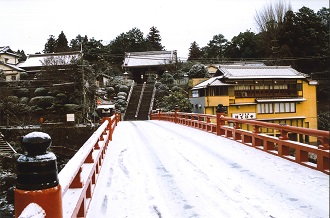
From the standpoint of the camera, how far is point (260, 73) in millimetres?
29641

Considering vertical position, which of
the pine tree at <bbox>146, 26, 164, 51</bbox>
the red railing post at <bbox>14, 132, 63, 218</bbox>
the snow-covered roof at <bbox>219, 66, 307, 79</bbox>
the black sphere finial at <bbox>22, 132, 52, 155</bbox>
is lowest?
the red railing post at <bbox>14, 132, 63, 218</bbox>

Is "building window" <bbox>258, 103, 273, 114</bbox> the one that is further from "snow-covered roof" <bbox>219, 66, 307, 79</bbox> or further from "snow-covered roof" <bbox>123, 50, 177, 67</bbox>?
"snow-covered roof" <bbox>123, 50, 177, 67</bbox>

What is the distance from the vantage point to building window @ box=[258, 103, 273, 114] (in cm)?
2866

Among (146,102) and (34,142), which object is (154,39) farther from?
(34,142)

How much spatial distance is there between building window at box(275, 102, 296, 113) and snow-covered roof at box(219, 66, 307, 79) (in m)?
2.68

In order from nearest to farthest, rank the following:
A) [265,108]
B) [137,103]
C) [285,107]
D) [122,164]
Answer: [122,164]
[285,107]
[265,108]
[137,103]

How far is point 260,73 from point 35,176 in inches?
1191

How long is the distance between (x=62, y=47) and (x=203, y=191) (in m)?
45.6

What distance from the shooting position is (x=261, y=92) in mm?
28422

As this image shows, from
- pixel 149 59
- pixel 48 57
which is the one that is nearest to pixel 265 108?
pixel 149 59

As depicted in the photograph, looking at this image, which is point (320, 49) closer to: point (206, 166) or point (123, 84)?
point (123, 84)

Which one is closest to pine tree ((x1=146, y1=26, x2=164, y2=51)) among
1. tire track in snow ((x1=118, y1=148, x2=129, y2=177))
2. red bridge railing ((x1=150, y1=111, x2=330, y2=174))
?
red bridge railing ((x1=150, y1=111, x2=330, y2=174))

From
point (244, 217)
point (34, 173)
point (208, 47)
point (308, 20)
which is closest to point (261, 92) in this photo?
point (308, 20)

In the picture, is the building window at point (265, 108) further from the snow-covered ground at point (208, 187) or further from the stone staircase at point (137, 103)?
the snow-covered ground at point (208, 187)
